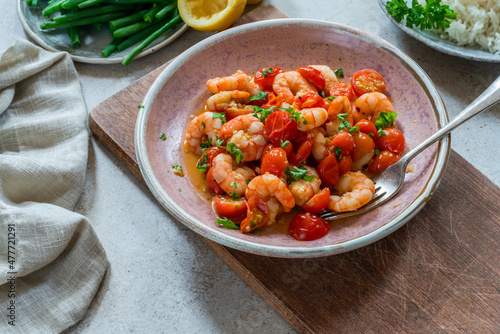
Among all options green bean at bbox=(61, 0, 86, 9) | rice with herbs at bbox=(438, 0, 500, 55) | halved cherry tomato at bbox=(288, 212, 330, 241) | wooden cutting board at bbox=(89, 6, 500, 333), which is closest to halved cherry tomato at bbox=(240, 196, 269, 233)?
halved cherry tomato at bbox=(288, 212, 330, 241)

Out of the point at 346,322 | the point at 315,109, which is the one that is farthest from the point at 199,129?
the point at 346,322

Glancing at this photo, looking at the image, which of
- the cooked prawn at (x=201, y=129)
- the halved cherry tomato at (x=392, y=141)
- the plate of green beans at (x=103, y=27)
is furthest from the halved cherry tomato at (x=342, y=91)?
the plate of green beans at (x=103, y=27)

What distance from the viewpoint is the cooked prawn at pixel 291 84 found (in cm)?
237

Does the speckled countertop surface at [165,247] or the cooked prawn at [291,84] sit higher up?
the cooked prawn at [291,84]

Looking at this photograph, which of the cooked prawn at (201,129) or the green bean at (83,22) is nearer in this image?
the cooked prawn at (201,129)

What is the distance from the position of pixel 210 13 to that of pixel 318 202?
1.76 meters

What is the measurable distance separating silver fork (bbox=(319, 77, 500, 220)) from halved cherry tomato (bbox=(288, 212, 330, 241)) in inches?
2.7

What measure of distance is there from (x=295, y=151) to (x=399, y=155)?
54 cm

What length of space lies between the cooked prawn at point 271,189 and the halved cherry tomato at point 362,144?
0.44m

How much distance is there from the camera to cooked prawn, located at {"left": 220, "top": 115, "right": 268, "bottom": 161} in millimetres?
2129

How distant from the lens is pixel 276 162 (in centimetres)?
203

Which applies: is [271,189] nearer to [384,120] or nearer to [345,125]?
[345,125]

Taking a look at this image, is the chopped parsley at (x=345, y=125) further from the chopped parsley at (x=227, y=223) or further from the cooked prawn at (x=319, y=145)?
the chopped parsley at (x=227, y=223)

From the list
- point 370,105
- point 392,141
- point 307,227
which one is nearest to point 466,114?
point 392,141
